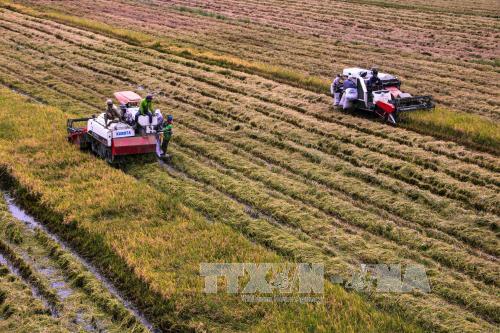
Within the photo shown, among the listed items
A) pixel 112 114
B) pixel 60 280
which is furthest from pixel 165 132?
pixel 60 280

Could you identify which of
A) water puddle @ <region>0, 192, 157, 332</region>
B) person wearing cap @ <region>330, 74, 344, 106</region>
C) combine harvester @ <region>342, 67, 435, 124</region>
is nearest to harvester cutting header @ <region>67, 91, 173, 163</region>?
water puddle @ <region>0, 192, 157, 332</region>

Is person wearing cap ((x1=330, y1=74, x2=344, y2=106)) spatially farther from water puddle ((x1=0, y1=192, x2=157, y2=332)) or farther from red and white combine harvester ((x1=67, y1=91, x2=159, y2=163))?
water puddle ((x1=0, y1=192, x2=157, y2=332))

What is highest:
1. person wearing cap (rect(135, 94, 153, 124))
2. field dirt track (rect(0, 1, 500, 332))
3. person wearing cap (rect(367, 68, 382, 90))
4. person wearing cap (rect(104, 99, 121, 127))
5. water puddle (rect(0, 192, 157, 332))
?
person wearing cap (rect(367, 68, 382, 90))

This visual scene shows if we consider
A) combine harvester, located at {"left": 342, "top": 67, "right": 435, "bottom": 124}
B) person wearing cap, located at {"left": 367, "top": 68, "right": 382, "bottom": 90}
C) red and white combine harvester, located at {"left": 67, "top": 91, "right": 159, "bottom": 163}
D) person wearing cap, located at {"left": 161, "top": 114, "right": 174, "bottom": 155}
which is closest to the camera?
red and white combine harvester, located at {"left": 67, "top": 91, "right": 159, "bottom": 163}

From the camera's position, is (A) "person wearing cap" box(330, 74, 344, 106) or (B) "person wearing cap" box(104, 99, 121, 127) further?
(A) "person wearing cap" box(330, 74, 344, 106)

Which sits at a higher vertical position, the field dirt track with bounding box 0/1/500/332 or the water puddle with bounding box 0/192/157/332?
the field dirt track with bounding box 0/1/500/332

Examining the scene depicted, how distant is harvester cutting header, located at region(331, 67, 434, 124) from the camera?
19422 millimetres

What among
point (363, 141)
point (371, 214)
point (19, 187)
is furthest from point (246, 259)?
point (363, 141)

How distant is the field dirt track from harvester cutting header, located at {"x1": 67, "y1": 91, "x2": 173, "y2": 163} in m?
0.65

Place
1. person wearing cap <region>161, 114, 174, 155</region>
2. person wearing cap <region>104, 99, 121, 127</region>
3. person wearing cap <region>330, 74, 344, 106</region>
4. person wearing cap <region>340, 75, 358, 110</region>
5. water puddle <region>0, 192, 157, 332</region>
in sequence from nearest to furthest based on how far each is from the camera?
water puddle <region>0, 192, 157, 332</region>
person wearing cap <region>161, 114, 174, 155</region>
person wearing cap <region>104, 99, 121, 127</region>
person wearing cap <region>340, 75, 358, 110</region>
person wearing cap <region>330, 74, 344, 106</region>

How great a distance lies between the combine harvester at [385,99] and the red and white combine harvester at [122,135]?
26.0ft

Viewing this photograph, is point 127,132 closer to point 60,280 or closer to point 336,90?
point 60,280

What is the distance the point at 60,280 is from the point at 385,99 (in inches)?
508

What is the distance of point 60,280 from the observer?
34.9 feet
